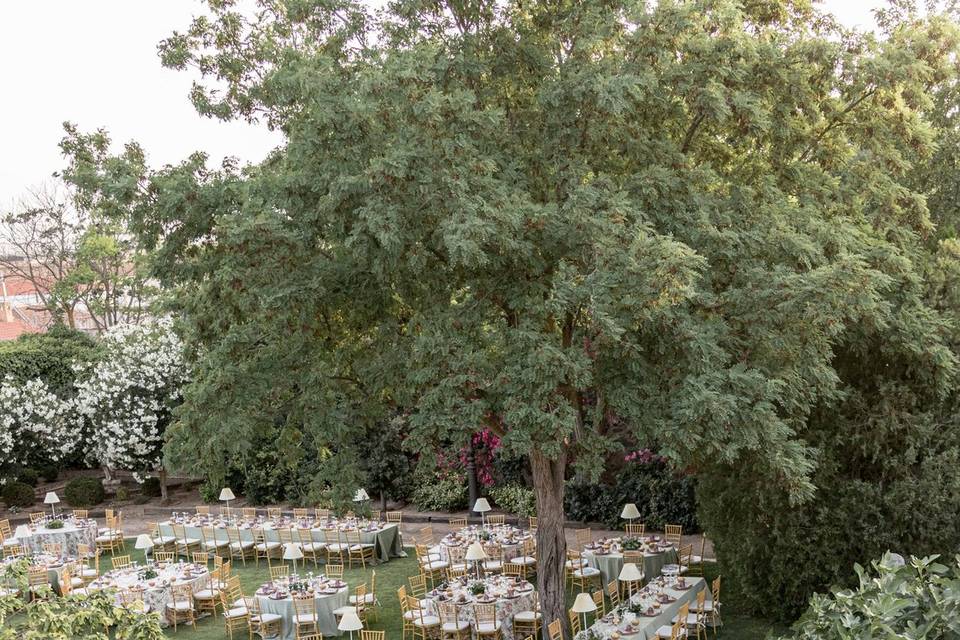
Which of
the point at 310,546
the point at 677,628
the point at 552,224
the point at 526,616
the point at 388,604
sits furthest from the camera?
the point at 310,546

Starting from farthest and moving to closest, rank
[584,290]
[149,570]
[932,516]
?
[149,570] → [932,516] → [584,290]

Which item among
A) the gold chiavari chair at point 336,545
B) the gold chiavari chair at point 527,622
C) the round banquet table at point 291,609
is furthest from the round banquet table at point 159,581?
the gold chiavari chair at point 527,622

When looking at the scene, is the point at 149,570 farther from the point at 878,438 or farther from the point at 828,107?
the point at 828,107

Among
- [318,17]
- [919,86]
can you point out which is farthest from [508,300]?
[919,86]

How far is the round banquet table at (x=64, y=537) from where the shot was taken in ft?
72.6

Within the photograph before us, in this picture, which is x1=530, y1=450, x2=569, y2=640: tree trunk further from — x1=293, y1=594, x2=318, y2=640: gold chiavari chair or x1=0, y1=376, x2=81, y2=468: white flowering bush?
x1=0, y1=376, x2=81, y2=468: white flowering bush

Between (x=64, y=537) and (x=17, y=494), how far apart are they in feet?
21.3

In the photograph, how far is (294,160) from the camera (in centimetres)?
1077

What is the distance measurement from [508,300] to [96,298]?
2869 cm

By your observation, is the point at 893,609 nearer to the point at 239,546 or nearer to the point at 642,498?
the point at 642,498

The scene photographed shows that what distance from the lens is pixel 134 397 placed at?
26.1 meters

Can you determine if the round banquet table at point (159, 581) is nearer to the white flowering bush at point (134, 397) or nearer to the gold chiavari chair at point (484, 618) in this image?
the gold chiavari chair at point (484, 618)

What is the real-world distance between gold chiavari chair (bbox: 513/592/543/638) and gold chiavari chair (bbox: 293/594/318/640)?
3420mm

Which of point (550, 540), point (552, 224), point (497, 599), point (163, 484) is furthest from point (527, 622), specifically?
point (163, 484)
